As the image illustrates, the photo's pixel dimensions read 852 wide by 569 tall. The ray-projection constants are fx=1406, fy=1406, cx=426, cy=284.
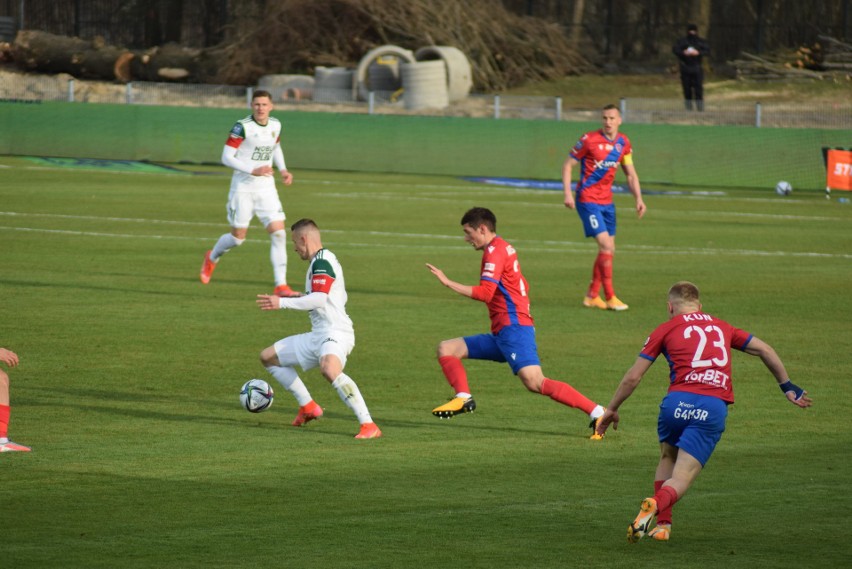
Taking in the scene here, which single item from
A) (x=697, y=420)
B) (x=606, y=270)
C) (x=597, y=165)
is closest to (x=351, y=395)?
(x=697, y=420)

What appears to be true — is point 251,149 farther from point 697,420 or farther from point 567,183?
point 697,420

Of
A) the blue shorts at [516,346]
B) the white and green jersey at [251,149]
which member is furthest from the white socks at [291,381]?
the white and green jersey at [251,149]

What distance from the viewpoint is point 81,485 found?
8828mm

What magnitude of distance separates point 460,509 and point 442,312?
27.8 feet

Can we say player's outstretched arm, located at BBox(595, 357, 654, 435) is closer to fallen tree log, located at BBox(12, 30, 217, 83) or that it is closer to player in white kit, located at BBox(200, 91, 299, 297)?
player in white kit, located at BBox(200, 91, 299, 297)

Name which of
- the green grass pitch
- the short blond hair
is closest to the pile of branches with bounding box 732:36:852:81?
the green grass pitch

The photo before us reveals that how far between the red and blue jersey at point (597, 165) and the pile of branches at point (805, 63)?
110 feet

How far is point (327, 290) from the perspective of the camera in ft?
34.1

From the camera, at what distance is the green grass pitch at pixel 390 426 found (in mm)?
7762

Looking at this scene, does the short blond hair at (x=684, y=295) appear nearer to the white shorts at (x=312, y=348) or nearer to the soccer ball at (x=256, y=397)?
the white shorts at (x=312, y=348)

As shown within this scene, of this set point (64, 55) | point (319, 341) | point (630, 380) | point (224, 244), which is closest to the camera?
point (630, 380)

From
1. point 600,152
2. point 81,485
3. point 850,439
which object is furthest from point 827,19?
point 81,485

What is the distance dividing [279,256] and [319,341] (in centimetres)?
750

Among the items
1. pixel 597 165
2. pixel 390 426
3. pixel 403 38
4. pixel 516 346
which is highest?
pixel 403 38
